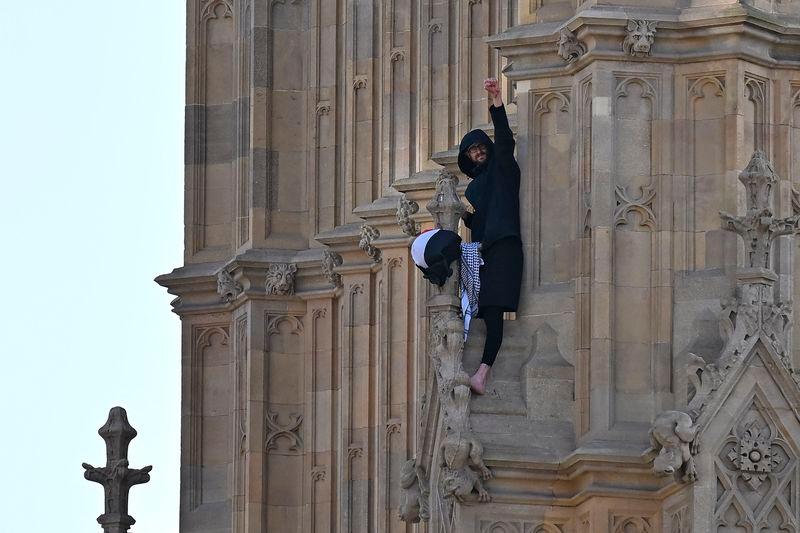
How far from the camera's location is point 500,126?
4131 cm

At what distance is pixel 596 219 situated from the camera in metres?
40.6

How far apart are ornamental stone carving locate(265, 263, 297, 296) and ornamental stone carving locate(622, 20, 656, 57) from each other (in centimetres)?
1146

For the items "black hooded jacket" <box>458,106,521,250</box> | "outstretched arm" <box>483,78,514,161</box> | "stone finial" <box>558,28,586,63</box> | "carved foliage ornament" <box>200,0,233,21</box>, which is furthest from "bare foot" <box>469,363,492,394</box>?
"carved foliage ornament" <box>200,0,233,21</box>

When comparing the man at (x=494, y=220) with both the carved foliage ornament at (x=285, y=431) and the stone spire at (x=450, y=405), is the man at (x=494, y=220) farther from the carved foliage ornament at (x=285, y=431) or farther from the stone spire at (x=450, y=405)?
the carved foliage ornament at (x=285, y=431)

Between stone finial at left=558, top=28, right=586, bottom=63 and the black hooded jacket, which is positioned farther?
the black hooded jacket

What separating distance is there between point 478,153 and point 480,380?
2.09 meters

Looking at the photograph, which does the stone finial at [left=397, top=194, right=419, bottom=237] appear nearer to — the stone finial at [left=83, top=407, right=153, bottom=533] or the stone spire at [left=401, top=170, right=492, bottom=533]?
the stone finial at [left=83, top=407, right=153, bottom=533]

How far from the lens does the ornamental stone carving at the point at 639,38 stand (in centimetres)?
4072

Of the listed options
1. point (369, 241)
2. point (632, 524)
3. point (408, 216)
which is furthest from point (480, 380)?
point (369, 241)

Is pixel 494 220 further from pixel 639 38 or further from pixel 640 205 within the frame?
pixel 639 38

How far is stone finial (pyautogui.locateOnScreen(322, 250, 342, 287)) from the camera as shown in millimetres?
50938

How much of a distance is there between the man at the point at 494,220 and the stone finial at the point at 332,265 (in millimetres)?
9111

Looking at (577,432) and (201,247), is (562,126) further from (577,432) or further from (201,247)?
(201,247)

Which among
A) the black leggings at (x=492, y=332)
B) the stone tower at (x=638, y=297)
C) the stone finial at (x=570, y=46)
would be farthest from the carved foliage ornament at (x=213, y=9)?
the black leggings at (x=492, y=332)
